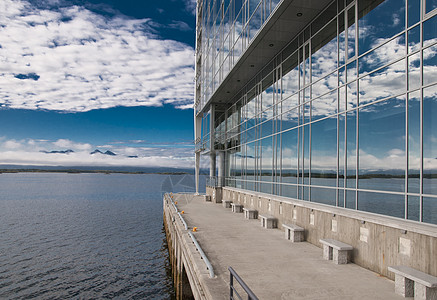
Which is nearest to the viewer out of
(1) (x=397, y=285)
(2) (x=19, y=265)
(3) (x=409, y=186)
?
(1) (x=397, y=285)

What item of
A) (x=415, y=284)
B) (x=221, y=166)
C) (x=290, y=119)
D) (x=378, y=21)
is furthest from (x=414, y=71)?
(x=221, y=166)

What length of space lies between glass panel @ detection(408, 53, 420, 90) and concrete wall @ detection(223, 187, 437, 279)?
11.4ft

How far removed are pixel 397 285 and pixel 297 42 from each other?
41.1 feet

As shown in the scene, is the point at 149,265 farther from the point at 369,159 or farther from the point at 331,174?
the point at 369,159

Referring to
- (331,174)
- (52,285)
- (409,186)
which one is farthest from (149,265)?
(409,186)

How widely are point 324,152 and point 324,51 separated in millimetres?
4162

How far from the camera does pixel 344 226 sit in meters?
11.0

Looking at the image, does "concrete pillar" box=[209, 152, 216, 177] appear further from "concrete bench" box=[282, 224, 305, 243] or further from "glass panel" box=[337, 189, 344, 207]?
"glass panel" box=[337, 189, 344, 207]

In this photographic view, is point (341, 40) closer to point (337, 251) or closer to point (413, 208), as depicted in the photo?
point (413, 208)

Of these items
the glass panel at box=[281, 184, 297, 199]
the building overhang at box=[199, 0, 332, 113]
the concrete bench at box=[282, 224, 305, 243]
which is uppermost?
the building overhang at box=[199, 0, 332, 113]

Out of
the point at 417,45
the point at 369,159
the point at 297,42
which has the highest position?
the point at 297,42

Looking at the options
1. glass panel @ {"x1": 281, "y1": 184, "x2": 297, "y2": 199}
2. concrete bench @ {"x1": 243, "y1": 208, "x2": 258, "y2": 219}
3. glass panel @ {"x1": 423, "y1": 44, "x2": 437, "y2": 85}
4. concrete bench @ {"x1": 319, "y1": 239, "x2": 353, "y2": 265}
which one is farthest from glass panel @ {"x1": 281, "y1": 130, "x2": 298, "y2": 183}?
glass panel @ {"x1": 423, "y1": 44, "x2": 437, "y2": 85}

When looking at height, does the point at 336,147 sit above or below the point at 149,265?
above

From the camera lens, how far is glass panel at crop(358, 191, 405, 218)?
9.38 metres
